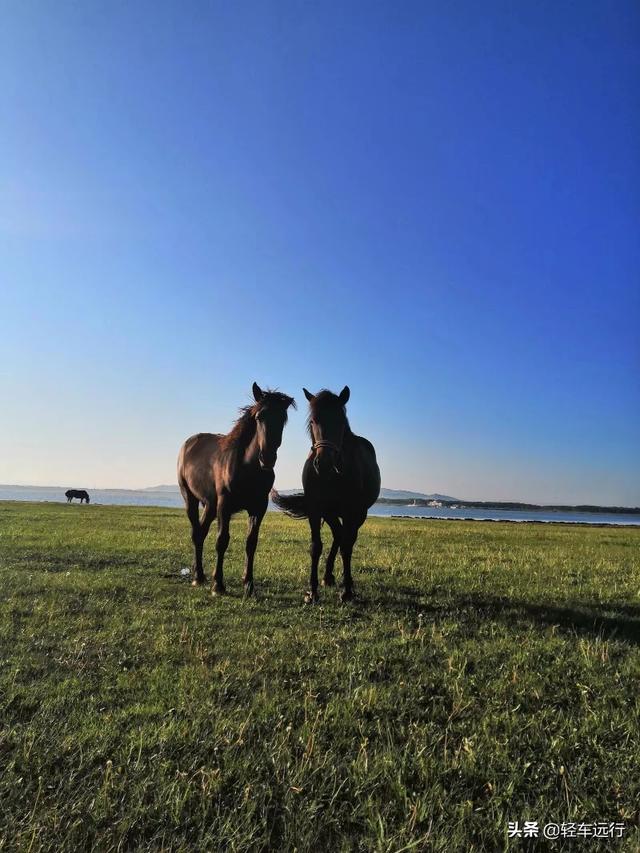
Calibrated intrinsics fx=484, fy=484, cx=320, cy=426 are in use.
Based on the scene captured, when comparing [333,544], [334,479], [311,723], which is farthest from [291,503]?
[311,723]

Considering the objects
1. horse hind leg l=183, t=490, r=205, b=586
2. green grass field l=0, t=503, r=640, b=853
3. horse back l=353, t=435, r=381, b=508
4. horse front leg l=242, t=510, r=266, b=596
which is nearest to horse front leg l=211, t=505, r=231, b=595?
horse front leg l=242, t=510, r=266, b=596

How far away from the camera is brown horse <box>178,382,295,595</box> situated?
329 inches

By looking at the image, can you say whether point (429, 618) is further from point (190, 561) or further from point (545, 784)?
point (190, 561)

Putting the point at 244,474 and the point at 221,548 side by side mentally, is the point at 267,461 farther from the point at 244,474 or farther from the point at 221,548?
the point at 221,548

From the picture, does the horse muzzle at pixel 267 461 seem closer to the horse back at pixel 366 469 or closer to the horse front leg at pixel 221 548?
the horse front leg at pixel 221 548

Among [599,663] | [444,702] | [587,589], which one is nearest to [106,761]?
[444,702]

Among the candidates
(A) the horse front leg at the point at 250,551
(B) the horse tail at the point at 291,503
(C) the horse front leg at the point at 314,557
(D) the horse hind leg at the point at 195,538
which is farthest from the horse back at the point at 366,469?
(D) the horse hind leg at the point at 195,538

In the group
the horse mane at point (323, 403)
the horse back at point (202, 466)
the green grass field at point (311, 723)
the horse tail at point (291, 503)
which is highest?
the horse mane at point (323, 403)

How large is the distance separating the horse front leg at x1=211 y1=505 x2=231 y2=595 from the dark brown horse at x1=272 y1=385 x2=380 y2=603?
5.30 feet

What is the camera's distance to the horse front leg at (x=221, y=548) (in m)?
8.36

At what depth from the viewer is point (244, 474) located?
352 inches

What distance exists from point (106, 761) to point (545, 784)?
2.62 m

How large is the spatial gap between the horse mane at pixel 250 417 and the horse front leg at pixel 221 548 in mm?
1310

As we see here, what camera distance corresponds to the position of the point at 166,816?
8.10 feet
